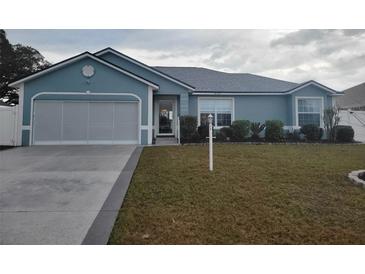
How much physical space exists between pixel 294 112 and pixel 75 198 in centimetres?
1463

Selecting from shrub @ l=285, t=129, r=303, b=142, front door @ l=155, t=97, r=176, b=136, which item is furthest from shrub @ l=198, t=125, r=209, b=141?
shrub @ l=285, t=129, r=303, b=142

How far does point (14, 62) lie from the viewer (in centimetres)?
2631

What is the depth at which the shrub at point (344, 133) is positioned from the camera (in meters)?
13.4

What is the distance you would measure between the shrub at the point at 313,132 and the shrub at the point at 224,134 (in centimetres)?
468

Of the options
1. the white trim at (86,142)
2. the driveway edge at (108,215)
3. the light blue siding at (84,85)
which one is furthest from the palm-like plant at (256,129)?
the driveway edge at (108,215)

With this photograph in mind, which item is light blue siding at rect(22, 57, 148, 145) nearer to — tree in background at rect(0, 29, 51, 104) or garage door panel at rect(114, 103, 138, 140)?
garage door panel at rect(114, 103, 138, 140)

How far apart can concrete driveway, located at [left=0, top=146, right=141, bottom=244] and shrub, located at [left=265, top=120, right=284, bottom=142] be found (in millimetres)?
9010

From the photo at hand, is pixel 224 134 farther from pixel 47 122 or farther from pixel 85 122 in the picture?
pixel 47 122

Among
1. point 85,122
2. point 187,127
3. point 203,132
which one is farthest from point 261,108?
point 85,122

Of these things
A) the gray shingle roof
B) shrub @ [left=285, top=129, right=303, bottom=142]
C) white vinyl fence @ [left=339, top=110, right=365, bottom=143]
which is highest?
the gray shingle roof

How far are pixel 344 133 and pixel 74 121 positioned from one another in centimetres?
1562

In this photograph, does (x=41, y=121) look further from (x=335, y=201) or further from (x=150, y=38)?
(x=335, y=201)

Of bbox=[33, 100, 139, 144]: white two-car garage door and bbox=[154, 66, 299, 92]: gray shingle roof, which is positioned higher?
bbox=[154, 66, 299, 92]: gray shingle roof

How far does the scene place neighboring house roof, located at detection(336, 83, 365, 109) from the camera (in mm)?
27044
